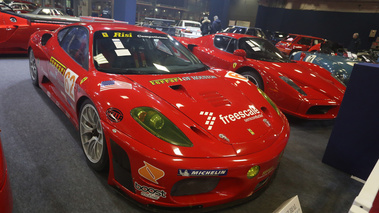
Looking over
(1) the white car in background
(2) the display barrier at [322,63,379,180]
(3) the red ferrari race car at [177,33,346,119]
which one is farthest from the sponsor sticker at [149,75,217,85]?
(1) the white car in background

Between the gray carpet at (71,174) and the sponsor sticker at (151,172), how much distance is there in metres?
0.33

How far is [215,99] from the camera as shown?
1.87 metres

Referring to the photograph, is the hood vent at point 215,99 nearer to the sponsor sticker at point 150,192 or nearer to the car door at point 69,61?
the sponsor sticker at point 150,192

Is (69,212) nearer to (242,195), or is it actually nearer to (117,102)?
(117,102)

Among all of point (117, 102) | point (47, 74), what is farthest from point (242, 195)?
point (47, 74)

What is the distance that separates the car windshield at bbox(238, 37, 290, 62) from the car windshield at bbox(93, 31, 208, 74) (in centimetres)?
163

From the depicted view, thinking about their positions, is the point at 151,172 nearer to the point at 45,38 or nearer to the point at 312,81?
the point at 45,38

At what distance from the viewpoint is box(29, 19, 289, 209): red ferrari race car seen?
1396 millimetres

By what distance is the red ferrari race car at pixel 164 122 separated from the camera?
1396 millimetres

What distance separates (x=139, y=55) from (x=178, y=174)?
1294 mm

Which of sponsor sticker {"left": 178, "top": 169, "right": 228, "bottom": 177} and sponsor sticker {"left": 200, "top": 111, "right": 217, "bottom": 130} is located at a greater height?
sponsor sticker {"left": 200, "top": 111, "right": 217, "bottom": 130}

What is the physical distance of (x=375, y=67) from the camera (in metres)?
2.07

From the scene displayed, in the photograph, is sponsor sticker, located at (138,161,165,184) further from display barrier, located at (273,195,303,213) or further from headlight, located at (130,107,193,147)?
display barrier, located at (273,195,303,213)

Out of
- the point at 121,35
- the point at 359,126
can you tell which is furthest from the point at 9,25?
the point at 359,126
